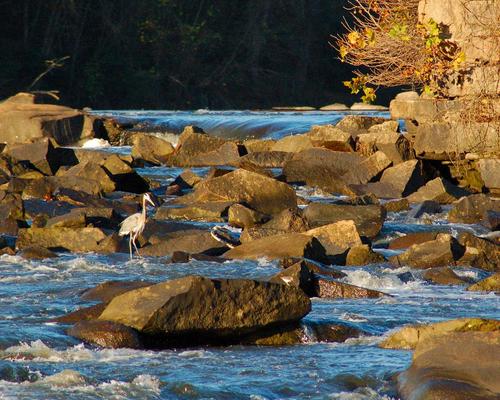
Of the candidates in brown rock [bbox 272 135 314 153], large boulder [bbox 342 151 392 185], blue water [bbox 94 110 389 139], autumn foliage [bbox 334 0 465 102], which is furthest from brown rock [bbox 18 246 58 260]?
blue water [bbox 94 110 389 139]

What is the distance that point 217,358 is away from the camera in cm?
709

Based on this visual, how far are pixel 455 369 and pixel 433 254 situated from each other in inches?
179

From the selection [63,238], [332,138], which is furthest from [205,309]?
[332,138]

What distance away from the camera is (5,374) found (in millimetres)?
6512

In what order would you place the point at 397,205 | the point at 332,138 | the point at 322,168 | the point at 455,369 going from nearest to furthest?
the point at 455,369 → the point at 397,205 → the point at 322,168 → the point at 332,138

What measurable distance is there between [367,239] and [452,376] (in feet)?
18.8

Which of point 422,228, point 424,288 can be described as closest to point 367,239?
point 422,228

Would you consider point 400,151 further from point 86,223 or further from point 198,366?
point 198,366

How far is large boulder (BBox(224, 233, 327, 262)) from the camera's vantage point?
10508mm

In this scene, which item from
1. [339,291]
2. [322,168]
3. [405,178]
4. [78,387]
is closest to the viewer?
[78,387]

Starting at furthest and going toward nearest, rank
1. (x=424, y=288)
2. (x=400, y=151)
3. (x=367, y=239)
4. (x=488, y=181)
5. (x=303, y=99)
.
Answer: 1. (x=303, y=99)
2. (x=400, y=151)
3. (x=488, y=181)
4. (x=367, y=239)
5. (x=424, y=288)

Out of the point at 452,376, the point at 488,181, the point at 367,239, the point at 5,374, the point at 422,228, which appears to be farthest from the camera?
the point at 488,181

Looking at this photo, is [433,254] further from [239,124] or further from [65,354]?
[239,124]

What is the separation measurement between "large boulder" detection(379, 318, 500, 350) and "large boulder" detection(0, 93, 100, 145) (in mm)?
13867
